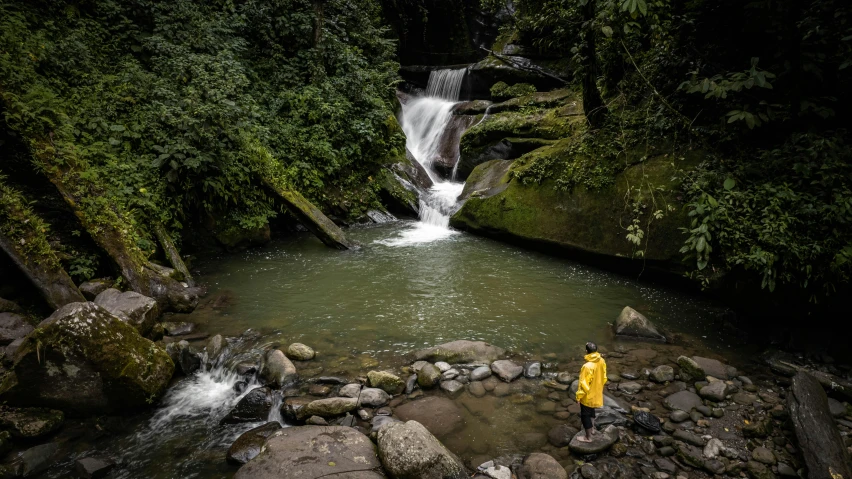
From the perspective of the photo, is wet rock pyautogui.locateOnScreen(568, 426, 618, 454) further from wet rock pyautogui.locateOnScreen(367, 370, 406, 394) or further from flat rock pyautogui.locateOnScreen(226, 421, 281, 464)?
flat rock pyautogui.locateOnScreen(226, 421, 281, 464)

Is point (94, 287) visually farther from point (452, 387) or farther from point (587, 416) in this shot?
point (587, 416)

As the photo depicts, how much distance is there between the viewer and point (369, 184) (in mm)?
13648

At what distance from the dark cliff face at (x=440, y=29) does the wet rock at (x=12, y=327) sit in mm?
21705

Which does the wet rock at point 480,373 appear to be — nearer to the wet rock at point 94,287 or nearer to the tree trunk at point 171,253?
the wet rock at point 94,287

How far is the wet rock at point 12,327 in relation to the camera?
16.8ft

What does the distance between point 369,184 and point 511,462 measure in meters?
10.9

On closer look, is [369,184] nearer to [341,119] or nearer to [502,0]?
[341,119]

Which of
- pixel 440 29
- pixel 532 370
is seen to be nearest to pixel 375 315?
pixel 532 370

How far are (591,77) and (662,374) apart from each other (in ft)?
22.6

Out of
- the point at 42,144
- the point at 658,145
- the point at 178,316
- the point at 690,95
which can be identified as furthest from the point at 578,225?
the point at 42,144

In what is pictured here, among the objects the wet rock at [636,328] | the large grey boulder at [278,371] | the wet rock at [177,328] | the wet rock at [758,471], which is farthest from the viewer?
the wet rock at [177,328]

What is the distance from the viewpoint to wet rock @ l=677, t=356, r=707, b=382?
519cm

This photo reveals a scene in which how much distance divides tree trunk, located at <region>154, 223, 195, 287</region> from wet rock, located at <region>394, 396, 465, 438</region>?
5.64 meters

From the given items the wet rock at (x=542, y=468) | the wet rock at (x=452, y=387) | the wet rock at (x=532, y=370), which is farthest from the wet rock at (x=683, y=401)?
the wet rock at (x=452, y=387)
